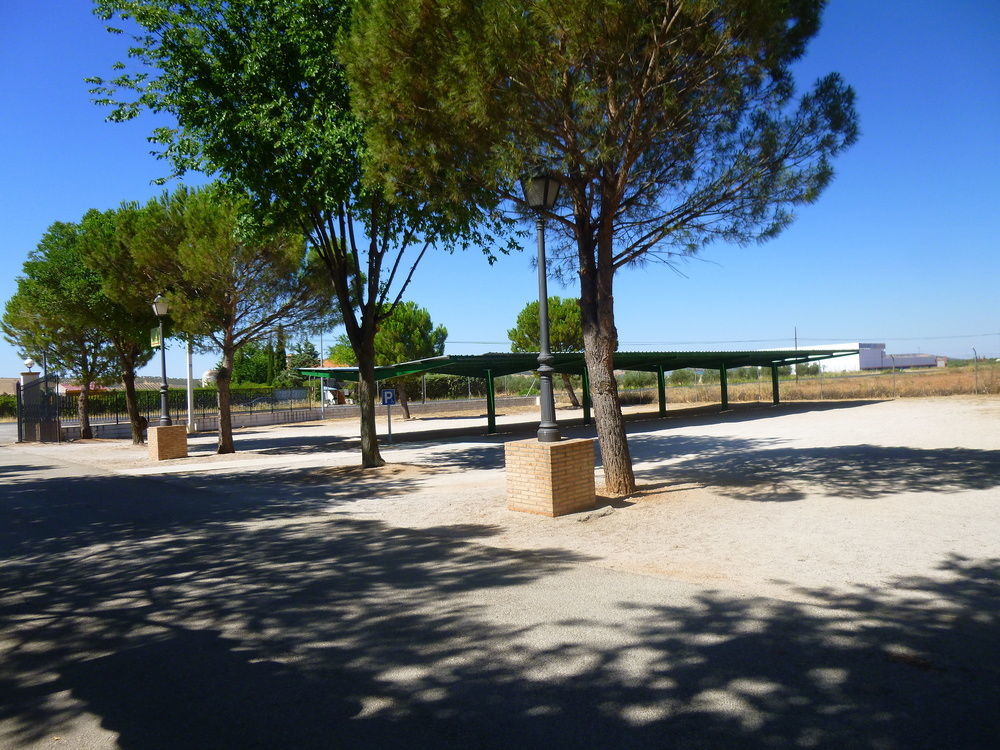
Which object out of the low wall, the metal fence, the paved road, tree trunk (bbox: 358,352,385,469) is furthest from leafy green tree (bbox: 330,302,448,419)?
the paved road

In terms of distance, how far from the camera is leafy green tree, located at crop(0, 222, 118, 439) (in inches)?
924

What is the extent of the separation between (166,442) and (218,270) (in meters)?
5.25

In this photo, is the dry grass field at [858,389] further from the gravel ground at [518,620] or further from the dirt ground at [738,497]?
the gravel ground at [518,620]

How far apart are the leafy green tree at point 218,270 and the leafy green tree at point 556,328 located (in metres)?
24.2

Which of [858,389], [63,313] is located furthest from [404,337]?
[858,389]

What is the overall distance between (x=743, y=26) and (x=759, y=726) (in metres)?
7.61

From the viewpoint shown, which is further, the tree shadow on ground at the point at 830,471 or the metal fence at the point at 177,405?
the metal fence at the point at 177,405

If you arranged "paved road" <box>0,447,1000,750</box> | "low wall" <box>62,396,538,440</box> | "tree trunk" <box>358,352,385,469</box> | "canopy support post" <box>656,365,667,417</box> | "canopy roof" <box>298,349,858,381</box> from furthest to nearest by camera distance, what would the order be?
1. "low wall" <box>62,396,538,440</box>
2. "canopy support post" <box>656,365,667,417</box>
3. "canopy roof" <box>298,349,858,381</box>
4. "tree trunk" <box>358,352,385,469</box>
5. "paved road" <box>0,447,1000,750</box>

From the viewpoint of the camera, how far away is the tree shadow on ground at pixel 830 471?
942cm

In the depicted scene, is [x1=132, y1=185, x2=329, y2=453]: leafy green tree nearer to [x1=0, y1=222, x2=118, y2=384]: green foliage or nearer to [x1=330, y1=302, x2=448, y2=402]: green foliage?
[x1=0, y1=222, x2=118, y2=384]: green foliage

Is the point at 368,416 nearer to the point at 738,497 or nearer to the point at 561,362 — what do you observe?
the point at 738,497

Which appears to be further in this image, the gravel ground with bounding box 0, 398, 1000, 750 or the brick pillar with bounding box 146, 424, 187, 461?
the brick pillar with bounding box 146, 424, 187, 461

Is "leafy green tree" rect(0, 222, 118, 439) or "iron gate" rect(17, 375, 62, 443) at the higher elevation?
"leafy green tree" rect(0, 222, 118, 439)

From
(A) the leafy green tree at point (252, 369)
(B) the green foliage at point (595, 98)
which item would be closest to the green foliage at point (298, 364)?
(A) the leafy green tree at point (252, 369)
